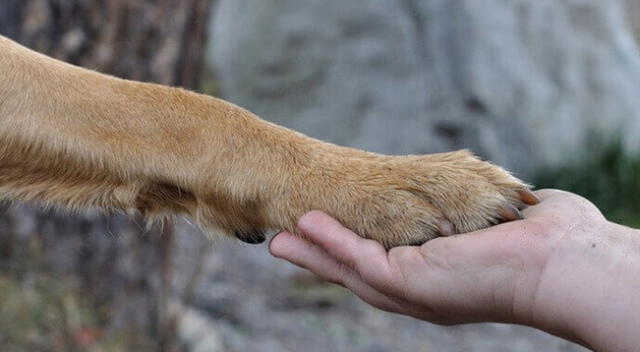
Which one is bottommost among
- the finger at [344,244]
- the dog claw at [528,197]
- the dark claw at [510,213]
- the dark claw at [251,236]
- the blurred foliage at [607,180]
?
the blurred foliage at [607,180]

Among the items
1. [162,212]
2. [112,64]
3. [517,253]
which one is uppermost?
[517,253]

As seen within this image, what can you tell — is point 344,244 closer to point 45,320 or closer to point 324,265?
point 324,265

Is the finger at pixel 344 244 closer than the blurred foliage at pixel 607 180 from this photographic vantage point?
Yes

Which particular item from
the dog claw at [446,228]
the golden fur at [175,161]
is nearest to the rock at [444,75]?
the golden fur at [175,161]

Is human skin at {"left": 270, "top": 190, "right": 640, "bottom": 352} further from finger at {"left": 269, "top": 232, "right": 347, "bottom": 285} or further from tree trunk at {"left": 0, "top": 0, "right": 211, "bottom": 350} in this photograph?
tree trunk at {"left": 0, "top": 0, "right": 211, "bottom": 350}

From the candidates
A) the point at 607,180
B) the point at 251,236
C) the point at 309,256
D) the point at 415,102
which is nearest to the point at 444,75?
the point at 415,102

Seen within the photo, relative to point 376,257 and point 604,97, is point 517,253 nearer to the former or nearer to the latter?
point 376,257

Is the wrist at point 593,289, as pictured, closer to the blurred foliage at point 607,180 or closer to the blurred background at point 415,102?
the blurred background at point 415,102

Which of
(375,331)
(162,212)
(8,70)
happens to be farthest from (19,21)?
(375,331)
